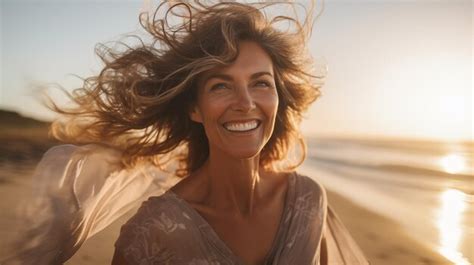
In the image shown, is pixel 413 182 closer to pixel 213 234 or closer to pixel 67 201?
pixel 213 234

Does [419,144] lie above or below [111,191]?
above

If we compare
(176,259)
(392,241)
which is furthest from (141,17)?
(392,241)

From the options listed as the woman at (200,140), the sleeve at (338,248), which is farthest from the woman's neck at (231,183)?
the sleeve at (338,248)

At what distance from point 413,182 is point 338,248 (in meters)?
4.40

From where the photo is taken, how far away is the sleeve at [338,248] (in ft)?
8.86

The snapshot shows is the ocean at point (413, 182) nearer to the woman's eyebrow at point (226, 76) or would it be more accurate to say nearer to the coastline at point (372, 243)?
the coastline at point (372, 243)

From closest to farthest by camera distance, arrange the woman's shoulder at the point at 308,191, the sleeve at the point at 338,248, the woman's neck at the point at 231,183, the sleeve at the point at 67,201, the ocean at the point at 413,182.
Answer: the sleeve at the point at 67,201 < the woman's neck at the point at 231,183 < the woman's shoulder at the point at 308,191 < the sleeve at the point at 338,248 < the ocean at the point at 413,182

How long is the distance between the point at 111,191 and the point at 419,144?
23.4ft

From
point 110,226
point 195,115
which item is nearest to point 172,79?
point 195,115

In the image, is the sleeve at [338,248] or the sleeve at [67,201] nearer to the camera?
the sleeve at [67,201]

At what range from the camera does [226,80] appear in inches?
84.2

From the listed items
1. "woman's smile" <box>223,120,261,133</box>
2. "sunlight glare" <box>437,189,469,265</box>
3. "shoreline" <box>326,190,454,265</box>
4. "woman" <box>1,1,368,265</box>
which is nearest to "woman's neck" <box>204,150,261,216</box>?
"woman" <box>1,1,368,265</box>

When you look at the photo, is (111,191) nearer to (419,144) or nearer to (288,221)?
(288,221)

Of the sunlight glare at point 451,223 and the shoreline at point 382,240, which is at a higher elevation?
the sunlight glare at point 451,223
